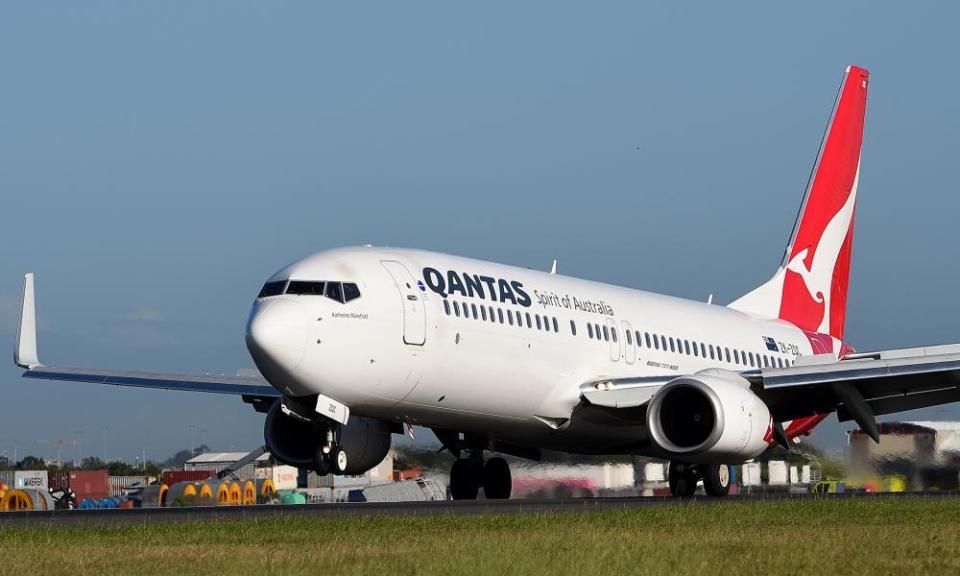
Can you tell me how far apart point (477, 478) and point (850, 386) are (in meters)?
7.25

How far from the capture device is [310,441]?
26.6m

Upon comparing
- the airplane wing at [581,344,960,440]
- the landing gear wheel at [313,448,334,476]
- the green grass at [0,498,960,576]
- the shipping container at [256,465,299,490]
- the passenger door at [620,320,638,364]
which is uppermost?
the passenger door at [620,320,638,364]

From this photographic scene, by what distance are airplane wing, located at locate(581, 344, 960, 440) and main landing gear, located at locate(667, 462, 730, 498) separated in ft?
5.39

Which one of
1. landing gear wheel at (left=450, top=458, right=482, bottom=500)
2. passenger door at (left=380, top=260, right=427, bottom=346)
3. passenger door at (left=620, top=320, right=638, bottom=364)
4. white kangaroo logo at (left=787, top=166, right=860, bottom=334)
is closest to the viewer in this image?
passenger door at (left=380, top=260, right=427, bottom=346)

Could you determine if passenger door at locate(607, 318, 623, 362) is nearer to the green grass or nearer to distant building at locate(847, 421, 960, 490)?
distant building at locate(847, 421, 960, 490)

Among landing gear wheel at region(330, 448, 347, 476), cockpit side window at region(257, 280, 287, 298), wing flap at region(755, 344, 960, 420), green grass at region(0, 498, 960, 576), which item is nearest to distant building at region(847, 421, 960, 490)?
wing flap at region(755, 344, 960, 420)

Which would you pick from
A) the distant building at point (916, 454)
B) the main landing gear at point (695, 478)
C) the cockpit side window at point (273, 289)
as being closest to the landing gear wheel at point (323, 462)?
the cockpit side window at point (273, 289)

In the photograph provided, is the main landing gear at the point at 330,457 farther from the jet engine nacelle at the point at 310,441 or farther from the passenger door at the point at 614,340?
the passenger door at the point at 614,340

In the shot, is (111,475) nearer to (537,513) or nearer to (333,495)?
(333,495)

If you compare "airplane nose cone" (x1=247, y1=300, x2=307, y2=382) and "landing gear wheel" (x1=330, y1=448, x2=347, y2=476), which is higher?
"airplane nose cone" (x1=247, y1=300, x2=307, y2=382)

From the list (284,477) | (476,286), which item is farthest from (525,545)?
(284,477)

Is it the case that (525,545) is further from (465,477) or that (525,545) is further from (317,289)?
(465,477)

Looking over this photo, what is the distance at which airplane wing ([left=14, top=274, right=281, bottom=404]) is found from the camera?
28.6m

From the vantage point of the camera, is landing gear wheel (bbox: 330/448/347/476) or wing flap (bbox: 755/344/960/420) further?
wing flap (bbox: 755/344/960/420)
